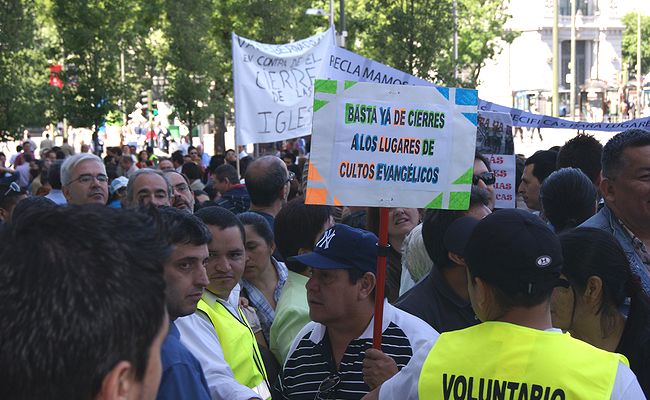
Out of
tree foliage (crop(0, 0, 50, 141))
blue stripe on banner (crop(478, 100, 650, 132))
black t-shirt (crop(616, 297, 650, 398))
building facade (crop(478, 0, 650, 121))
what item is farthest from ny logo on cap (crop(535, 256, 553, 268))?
building facade (crop(478, 0, 650, 121))

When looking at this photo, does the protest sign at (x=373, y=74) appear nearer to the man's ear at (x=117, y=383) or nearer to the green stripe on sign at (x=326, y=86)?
the green stripe on sign at (x=326, y=86)

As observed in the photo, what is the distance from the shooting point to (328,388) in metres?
4.15

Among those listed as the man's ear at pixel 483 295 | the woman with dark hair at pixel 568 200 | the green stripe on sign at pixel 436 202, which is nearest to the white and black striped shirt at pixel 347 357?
the green stripe on sign at pixel 436 202

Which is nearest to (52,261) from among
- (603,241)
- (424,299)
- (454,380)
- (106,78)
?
(454,380)

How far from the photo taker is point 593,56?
8881 centimetres

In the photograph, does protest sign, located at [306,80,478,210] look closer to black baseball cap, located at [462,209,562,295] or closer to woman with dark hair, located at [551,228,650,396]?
woman with dark hair, located at [551,228,650,396]

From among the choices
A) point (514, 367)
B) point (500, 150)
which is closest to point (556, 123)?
point (500, 150)

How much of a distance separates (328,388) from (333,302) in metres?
0.34

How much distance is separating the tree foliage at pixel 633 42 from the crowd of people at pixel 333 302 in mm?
92245

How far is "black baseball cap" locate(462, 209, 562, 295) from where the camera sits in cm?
299

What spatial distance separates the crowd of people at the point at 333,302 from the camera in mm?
1752

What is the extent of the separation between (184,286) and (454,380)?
129cm

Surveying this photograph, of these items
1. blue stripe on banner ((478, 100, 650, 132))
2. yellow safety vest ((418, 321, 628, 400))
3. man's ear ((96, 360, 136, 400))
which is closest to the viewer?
man's ear ((96, 360, 136, 400))

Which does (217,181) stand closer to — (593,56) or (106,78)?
(106,78)
